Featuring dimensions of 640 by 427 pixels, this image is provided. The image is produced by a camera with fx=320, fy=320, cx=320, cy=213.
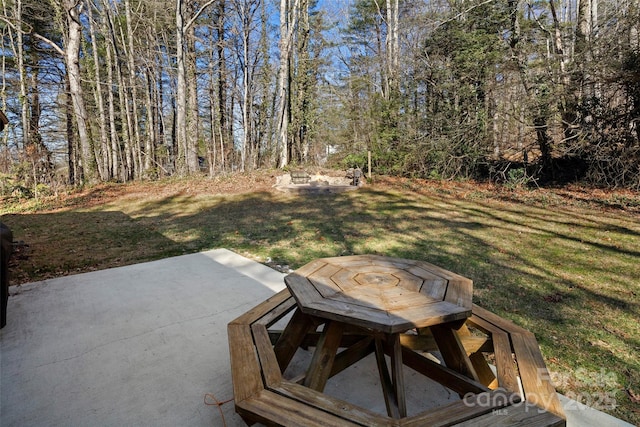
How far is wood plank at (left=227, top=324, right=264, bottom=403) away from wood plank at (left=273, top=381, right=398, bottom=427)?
0.10 meters

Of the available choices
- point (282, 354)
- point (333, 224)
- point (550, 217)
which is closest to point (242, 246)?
point (333, 224)

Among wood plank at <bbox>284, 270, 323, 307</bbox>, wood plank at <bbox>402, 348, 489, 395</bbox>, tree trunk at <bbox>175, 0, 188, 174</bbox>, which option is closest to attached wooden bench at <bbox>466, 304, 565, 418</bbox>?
wood plank at <bbox>402, 348, 489, 395</bbox>

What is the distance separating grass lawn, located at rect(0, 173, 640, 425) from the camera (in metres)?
2.31

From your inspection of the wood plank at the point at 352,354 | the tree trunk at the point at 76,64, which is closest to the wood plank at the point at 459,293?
the wood plank at the point at 352,354

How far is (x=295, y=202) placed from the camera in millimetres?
8094

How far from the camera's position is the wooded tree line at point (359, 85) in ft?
23.9

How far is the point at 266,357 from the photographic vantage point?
140cm

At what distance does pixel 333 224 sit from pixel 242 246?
1.94m

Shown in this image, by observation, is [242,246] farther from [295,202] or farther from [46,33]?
[46,33]

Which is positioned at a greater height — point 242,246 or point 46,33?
point 46,33

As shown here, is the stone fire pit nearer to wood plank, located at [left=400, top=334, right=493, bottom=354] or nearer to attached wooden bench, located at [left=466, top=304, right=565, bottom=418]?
wood plank, located at [left=400, top=334, right=493, bottom=354]

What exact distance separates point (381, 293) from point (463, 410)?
0.54 m

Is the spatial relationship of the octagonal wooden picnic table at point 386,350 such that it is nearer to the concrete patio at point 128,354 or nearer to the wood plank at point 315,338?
the wood plank at point 315,338

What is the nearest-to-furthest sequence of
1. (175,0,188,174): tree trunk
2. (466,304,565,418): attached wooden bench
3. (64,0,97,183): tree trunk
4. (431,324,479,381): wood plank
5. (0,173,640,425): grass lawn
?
(466,304,565,418): attached wooden bench → (431,324,479,381): wood plank → (0,173,640,425): grass lawn → (64,0,97,183): tree trunk → (175,0,188,174): tree trunk
